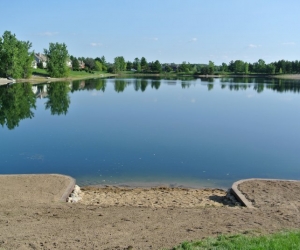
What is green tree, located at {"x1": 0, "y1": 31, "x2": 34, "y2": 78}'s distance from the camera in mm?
70875

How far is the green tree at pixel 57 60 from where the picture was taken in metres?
89.6

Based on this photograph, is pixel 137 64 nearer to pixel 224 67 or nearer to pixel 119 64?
pixel 119 64

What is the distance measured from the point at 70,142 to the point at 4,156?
3765mm

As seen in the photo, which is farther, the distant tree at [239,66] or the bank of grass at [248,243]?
the distant tree at [239,66]

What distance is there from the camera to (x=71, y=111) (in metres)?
32.0

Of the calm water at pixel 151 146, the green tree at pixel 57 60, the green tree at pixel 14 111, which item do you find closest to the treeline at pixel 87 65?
the green tree at pixel 57 60

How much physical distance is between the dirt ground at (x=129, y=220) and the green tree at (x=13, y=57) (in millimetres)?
66971

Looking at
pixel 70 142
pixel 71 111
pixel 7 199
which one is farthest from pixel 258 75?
pixel 7 199

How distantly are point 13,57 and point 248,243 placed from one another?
72.0m

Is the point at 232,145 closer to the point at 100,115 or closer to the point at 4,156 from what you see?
the point at 4,156

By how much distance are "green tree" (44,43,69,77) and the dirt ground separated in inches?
3289

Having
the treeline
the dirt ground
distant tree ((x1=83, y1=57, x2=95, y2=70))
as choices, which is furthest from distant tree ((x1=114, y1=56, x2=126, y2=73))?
the dirt ground

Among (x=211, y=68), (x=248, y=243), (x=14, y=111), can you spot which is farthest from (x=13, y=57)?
(x=211, y=68)

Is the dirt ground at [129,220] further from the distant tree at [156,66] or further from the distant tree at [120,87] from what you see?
the distant tree at [156,66]
